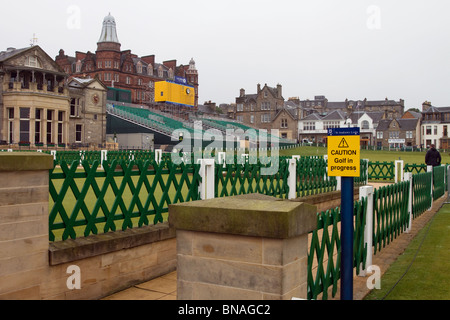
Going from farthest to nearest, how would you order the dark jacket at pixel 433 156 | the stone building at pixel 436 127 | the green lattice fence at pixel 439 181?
1. the stone building at pixel 436 127
2. the dark jacket at pixel 433 156
3. the green lattice fence at pixel 439 181

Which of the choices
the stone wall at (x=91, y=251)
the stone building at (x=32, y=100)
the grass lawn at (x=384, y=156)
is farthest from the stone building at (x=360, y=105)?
the stone wall at (x=91, y=251)

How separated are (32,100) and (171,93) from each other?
3653cm

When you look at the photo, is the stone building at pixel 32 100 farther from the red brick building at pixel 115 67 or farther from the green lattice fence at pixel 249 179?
the green lattice fence at pixel 249 179

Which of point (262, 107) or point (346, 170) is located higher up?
point (262, 107)

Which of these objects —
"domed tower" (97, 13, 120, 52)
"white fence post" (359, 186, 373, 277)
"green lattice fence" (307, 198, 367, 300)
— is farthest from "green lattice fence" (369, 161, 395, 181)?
"domed tower" (97, 13, 120, 52)

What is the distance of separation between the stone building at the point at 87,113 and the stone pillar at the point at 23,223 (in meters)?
40.0

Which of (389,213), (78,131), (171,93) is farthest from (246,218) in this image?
(171,93)

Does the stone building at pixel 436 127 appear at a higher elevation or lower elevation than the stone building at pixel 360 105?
lower

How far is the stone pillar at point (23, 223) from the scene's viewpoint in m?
4.80

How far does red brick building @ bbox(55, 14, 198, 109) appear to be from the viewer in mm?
71750

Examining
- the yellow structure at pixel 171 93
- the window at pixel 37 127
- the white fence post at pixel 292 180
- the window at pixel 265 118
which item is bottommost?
the white fence post at pixel 292 180

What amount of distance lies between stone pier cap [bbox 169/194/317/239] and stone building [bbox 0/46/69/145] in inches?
1445

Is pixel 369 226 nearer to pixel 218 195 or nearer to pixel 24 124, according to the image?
pixel 218 195

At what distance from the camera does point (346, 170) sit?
164 inches
